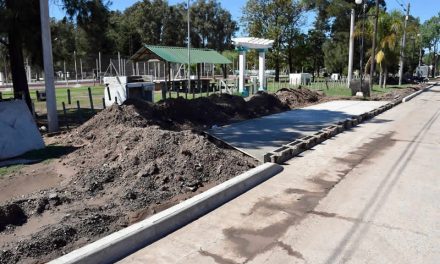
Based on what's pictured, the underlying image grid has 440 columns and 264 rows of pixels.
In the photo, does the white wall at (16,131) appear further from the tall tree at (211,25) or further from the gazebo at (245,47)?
the tall tree at (211,25)

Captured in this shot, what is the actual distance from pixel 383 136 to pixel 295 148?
14.2ft

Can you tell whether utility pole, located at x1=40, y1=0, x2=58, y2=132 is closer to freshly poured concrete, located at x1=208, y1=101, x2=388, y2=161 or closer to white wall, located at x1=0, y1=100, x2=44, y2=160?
white wall, located at x1=0, y1=100, x2=44, y2=160

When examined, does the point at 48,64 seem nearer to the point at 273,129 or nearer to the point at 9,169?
the point at 9,169

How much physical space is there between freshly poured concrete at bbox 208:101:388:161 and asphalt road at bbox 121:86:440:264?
117 centimetres

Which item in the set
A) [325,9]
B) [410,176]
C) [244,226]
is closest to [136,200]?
[244,226]

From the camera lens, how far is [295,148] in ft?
30.4

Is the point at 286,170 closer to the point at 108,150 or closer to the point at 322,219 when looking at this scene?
the point at 322,219

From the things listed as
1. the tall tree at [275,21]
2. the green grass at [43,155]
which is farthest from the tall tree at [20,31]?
the tall tree at [275,21]

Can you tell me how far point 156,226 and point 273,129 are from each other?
25.7 ft

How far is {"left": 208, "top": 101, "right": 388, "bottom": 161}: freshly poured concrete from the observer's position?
9.82 metres

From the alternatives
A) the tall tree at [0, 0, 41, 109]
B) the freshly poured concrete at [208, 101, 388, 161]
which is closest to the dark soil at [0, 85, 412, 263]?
the freshly poured concrete at [208, 101, 388, 161]

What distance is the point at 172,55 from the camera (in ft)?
105

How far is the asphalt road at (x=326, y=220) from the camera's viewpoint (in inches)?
181

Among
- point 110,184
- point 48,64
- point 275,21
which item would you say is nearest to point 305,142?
point 110,184
